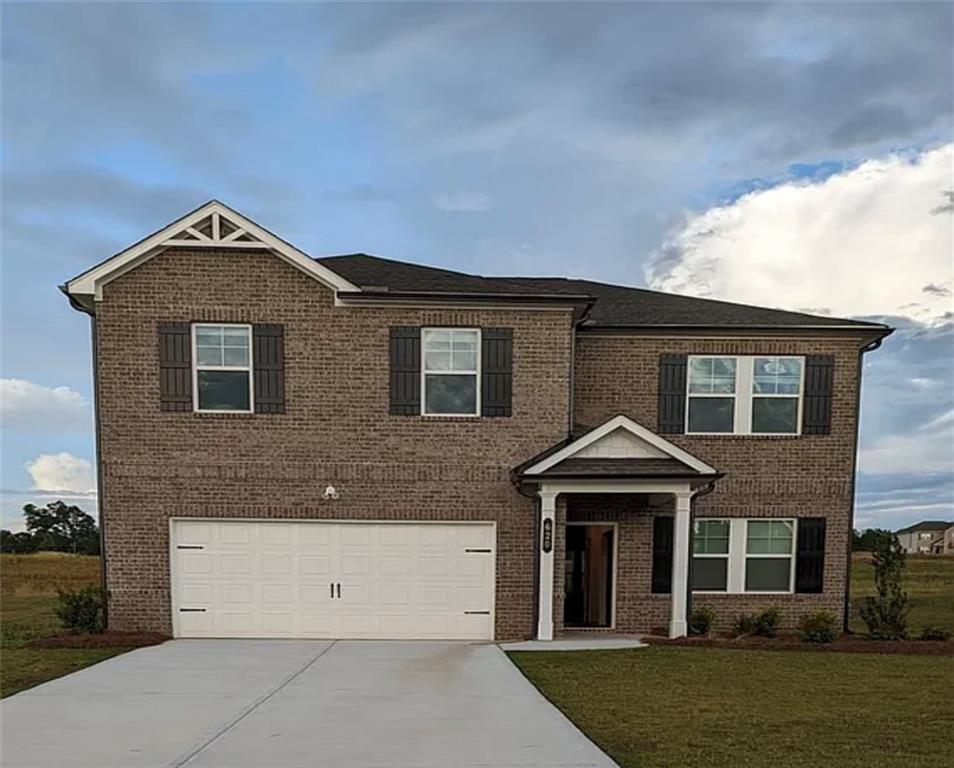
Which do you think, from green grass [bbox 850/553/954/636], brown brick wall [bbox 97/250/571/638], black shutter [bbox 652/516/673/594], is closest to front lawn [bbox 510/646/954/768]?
black shutter [bbox 652/516/673/594]

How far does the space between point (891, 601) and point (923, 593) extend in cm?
1073

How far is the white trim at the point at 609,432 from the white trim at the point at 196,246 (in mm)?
4327

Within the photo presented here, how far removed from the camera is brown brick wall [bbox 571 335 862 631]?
41.1 feet

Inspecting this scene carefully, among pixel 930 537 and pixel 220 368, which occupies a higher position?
pixel 220 368

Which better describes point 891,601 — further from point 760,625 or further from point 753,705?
point 753,705

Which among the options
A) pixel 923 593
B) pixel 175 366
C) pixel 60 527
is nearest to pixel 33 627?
pixel 175 366

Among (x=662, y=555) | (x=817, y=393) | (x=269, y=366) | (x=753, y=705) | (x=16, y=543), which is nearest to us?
(x=753, y=705)

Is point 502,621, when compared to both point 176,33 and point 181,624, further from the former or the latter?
point 176,33

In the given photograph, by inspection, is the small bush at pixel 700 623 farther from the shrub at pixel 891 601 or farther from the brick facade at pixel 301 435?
the shrub at pixel 891 601

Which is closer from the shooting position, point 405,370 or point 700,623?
point 405,370

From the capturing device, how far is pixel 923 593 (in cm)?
2028

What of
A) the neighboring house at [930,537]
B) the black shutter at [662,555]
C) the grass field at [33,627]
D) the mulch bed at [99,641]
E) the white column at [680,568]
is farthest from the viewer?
the neighboring house at [930,537]

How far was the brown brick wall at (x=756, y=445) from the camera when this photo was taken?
41.1 ft

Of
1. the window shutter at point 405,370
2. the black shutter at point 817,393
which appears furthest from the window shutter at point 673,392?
the window shutter at point 405,370
